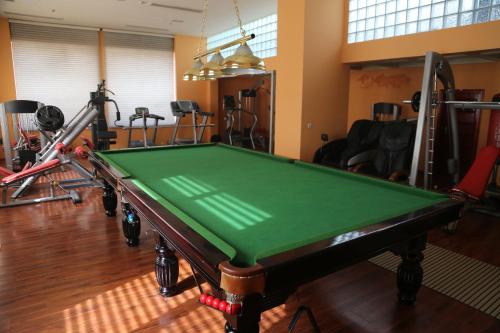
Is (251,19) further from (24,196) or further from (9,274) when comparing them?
(9,274)

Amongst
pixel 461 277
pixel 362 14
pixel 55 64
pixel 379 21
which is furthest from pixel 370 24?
pixel 55 64

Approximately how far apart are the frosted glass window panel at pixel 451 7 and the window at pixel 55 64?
24.7ft

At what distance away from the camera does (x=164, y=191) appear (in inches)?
86.7

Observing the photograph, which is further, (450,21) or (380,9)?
(380,9)

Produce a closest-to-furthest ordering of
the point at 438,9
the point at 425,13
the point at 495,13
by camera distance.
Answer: the point at 495,13, the point at 438,9, the point at 425,13

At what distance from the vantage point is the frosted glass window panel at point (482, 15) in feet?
13.9

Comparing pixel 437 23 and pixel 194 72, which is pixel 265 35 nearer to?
pixel 437 23

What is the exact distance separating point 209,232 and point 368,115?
5549 mm

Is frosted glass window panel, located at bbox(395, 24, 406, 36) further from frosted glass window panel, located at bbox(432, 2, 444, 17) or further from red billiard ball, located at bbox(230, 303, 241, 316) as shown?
red billiard ball, located at bbox(230, 303, 241, 316)

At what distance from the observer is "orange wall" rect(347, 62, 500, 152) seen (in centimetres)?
496

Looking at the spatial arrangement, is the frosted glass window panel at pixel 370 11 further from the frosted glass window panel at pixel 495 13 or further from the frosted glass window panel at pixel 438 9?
the frosted glass window panel at pixel 495 13

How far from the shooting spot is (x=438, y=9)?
184 inches

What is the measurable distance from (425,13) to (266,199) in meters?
4.40

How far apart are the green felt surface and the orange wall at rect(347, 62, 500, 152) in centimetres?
377
